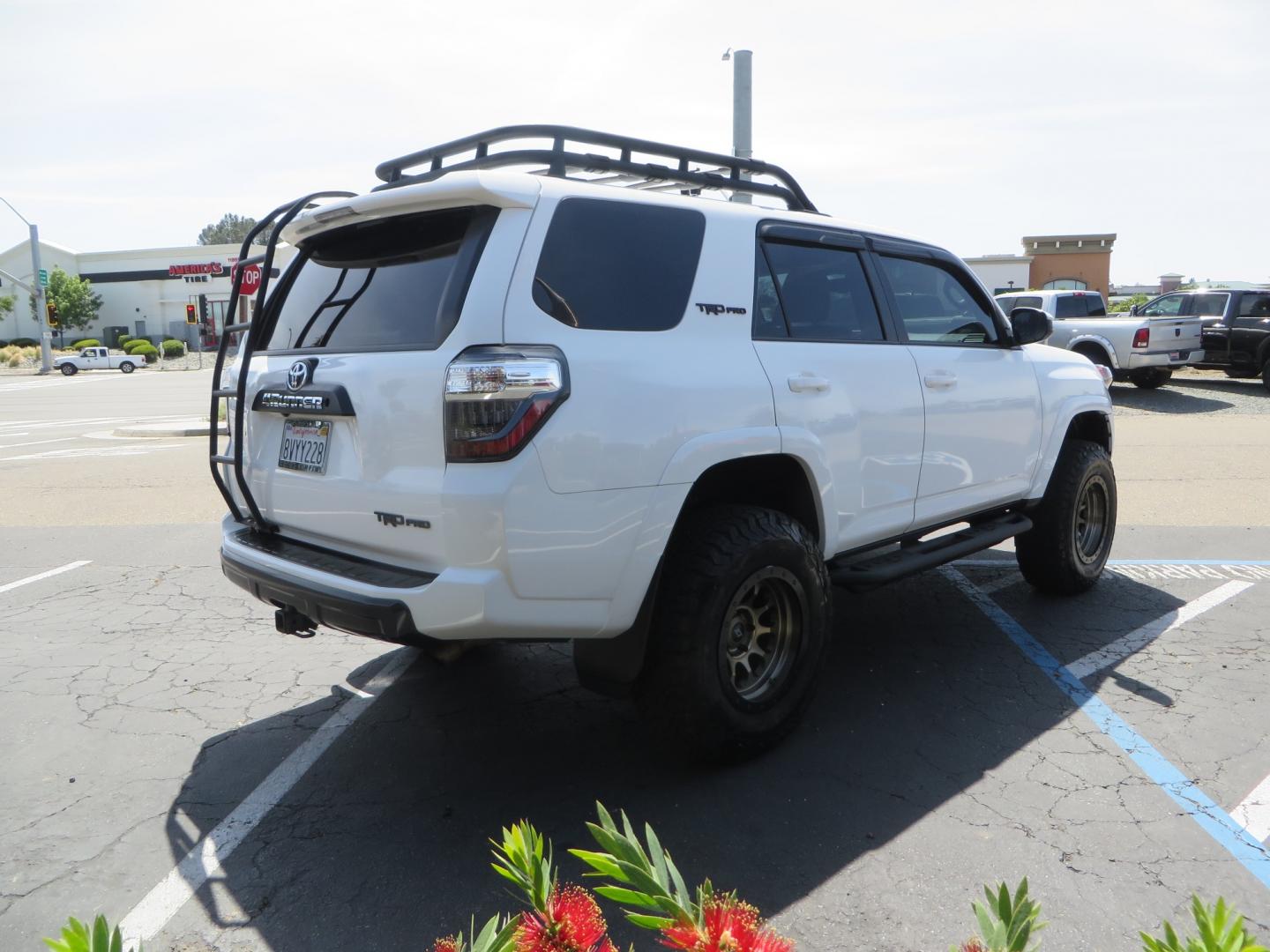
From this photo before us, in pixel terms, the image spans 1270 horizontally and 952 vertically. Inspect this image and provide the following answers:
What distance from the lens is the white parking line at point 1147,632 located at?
15.0 feet

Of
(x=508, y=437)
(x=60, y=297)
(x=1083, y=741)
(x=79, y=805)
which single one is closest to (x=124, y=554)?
(x=79, y=805)

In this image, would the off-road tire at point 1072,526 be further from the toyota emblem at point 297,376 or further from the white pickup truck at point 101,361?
the white pickup truck at point 101,361

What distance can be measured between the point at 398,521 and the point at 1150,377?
19642 mm

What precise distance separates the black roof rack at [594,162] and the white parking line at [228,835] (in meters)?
2.19

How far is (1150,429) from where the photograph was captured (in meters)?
14.2

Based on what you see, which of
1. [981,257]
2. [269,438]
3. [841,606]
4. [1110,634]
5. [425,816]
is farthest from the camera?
[981,257]

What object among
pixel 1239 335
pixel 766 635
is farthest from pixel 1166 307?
pixel 766 635

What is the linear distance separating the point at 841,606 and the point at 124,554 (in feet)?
17.2

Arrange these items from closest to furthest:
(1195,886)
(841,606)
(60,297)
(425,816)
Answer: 1. (1195,886)
2. (425,816)
3. (841,606)
4. (60,297)

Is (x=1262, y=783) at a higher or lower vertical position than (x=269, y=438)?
lower

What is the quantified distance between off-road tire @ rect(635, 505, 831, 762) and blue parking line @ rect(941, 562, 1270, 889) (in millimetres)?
1234

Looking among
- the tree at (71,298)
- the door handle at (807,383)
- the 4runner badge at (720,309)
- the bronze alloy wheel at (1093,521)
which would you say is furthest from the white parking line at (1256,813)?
the tree at (71,298)

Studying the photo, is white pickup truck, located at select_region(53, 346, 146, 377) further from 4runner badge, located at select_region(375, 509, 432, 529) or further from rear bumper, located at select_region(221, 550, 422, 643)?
4runner badge, located at select_region(375, 509, 432, 529)

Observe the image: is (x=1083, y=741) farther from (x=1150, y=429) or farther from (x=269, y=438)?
(x=1150, y=429)
